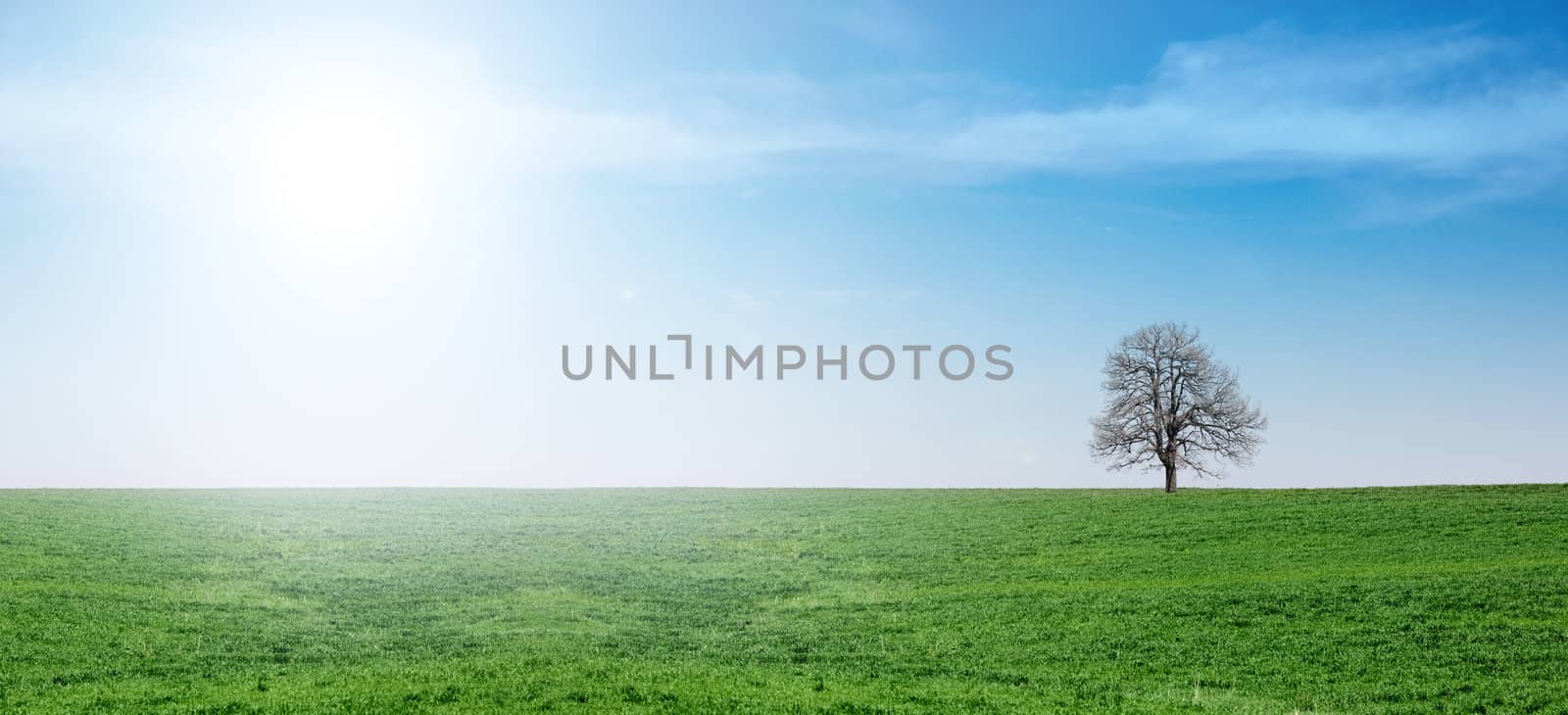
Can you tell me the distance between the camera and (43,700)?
21078 millimetres

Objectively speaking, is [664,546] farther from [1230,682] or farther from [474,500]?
[1230,682]

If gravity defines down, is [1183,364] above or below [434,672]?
above

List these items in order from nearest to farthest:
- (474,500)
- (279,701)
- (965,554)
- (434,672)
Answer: (279,701)
(434,672)
(965,554)
(474,500)

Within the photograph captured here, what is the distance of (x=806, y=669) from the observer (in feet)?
84.6

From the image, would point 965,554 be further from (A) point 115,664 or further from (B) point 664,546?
(A) point 115,664

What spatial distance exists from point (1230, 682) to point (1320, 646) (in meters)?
4.67

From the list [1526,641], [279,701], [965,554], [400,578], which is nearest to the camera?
[279,701]

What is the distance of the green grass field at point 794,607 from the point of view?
22844 millimetres

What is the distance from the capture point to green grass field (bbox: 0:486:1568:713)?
74.9 feet


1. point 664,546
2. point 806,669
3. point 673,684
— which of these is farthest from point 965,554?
point 673,684

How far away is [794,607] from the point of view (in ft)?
116

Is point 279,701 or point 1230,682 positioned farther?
point 1230,682

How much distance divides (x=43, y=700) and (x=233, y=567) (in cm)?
1926

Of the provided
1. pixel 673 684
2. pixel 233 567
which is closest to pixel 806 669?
pixel 673 684
